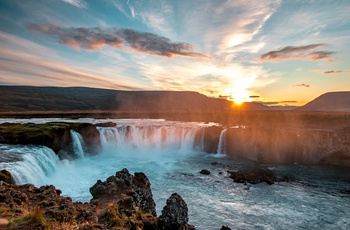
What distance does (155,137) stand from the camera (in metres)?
52.9

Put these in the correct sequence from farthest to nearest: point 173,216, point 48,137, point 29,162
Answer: point 48,137
point 29,162
point 173,216

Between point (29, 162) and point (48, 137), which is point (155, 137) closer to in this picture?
point (48, 137)

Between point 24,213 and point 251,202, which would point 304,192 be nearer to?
point 251,202

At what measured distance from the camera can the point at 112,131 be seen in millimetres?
50031

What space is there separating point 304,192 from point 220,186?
Answer: 9508mm

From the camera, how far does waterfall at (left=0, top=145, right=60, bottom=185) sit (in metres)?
21.7

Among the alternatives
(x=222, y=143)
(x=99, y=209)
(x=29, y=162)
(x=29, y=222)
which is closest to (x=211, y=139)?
(x=222, y=143)

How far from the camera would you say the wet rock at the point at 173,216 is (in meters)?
11.8

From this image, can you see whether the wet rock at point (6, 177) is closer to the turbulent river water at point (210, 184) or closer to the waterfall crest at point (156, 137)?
the turbulent river water at point (210, 184)

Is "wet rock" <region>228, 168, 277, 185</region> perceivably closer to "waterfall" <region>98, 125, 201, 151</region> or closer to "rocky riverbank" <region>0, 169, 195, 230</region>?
"rocky riverbank" <region>0, 169, 195, 230</region>

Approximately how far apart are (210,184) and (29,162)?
20.4 meters

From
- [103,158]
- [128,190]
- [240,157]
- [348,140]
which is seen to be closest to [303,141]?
[348,140]

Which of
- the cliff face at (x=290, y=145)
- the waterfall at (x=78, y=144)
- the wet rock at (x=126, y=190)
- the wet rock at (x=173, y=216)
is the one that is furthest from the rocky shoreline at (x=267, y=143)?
the wet rock at (x=173, y=216)

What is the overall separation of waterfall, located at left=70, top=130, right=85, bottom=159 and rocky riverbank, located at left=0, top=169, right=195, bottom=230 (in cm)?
2581
